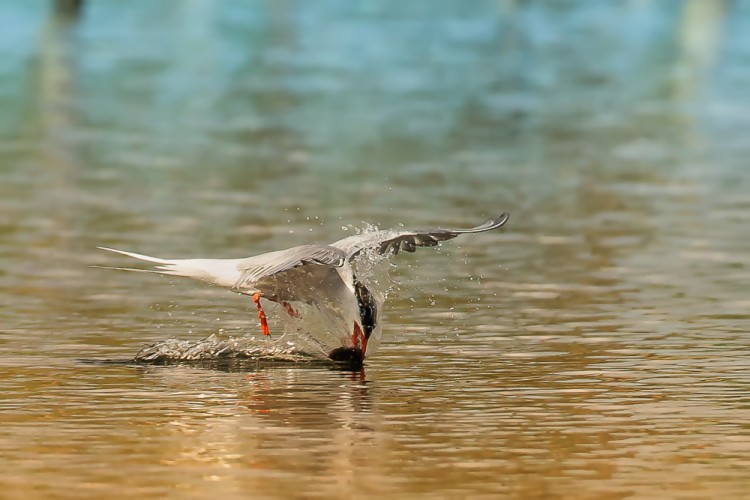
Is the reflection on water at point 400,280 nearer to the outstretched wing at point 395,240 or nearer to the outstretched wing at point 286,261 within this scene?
the outstretched wing at point 286,261

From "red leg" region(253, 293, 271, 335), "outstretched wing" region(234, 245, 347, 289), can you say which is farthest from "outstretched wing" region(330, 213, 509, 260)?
"red leg" region(253, 293, 271, 335)

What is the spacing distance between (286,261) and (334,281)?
1.79ft

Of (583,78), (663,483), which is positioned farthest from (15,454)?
(583,78)

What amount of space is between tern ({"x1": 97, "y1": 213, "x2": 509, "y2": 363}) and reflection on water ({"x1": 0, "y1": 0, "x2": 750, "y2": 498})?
0.88 feet

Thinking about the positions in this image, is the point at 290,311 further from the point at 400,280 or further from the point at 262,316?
the point at 400,280

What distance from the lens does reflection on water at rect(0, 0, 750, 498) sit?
941cm

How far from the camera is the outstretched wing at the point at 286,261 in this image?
11805mm

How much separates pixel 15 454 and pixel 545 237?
9534 mm

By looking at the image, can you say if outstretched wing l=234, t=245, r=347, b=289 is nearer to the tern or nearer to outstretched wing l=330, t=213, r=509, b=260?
the tern

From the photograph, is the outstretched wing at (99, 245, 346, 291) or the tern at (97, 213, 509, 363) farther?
the tern at (97, 213, 509, 363)

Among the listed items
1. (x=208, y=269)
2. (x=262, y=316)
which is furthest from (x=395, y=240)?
(x=208, y=269)

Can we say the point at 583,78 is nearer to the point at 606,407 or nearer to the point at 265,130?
the point at 265,130

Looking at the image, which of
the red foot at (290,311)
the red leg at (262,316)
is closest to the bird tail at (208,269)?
the red leg at (262,316)

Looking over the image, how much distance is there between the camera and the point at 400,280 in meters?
15.4
